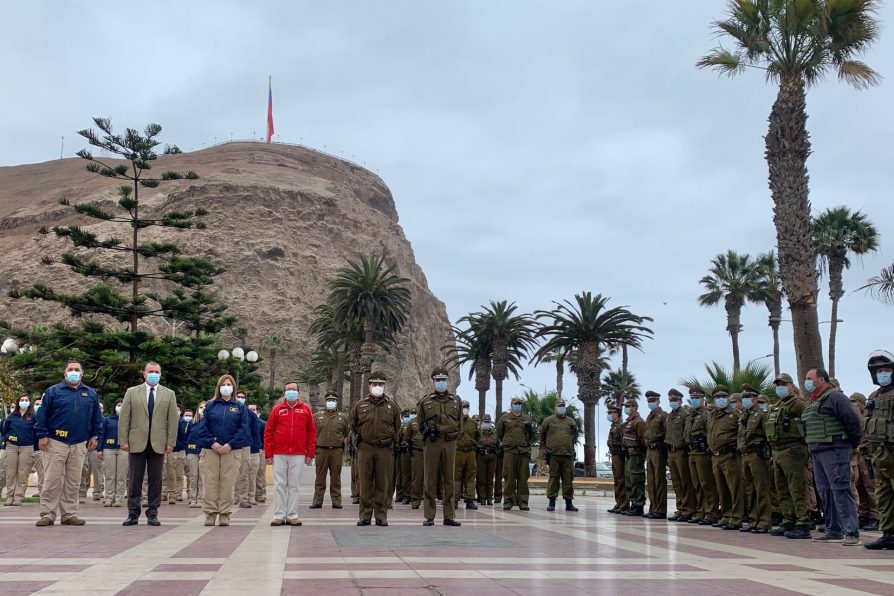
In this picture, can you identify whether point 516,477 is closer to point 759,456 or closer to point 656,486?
point 656,486

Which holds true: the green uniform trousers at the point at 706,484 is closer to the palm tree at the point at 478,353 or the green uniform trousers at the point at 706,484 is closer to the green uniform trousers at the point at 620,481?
the green uniform trousers at the point at 620,481

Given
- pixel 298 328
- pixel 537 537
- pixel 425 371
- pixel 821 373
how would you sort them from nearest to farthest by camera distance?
pixel 537 537
pixel 821 373
pixel 298 328
pixel 425 371

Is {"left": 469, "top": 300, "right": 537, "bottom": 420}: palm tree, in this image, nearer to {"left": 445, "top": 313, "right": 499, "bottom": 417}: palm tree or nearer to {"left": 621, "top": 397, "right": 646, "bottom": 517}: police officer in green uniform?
{"left": 445, "top": 313, "right": 499, "bottom": 417}: palm tree

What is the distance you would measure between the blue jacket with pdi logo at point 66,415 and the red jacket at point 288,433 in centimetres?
252

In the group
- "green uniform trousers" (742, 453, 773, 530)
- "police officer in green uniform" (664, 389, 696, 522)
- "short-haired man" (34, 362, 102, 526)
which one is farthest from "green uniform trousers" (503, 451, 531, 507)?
"short-haired man" (34, 362, 102, 526)

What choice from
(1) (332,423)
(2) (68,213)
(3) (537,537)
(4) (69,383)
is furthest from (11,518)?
(2) (68,213)

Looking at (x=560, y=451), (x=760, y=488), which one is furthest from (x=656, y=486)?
(x=760, y=488)

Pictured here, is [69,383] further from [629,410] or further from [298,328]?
[298,328]

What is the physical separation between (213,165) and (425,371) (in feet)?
168

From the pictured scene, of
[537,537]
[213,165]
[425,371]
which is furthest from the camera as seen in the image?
[213,165]

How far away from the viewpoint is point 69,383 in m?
12.6

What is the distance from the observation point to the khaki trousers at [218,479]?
1211 cm

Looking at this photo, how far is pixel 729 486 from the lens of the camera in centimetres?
1377

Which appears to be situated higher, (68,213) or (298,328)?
(68,213)
